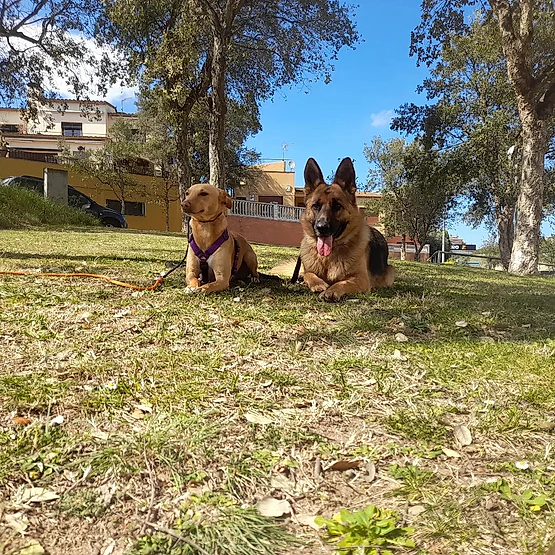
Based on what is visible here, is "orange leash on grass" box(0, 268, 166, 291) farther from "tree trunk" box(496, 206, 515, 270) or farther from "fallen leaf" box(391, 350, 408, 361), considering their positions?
"tree trunk" box(496, 206, 515, 270)

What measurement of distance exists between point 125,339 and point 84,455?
1315 mm

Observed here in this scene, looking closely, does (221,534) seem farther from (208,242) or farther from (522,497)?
(208,242)

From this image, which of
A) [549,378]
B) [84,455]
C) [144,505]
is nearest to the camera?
[144,505]

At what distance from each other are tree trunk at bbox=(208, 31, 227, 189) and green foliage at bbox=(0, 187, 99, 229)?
6490 millimetres

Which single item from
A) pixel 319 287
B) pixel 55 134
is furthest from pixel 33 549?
pixel 55 134

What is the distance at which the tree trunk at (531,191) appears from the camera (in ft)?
41.1

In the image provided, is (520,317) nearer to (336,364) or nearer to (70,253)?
(336,364)

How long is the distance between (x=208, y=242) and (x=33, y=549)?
3.47 metres

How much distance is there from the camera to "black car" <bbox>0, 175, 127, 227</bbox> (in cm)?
1991

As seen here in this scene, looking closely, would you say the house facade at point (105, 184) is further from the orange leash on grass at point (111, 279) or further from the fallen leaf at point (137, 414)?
the fallen leaf at point (137, 414)

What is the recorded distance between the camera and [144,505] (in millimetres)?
1285

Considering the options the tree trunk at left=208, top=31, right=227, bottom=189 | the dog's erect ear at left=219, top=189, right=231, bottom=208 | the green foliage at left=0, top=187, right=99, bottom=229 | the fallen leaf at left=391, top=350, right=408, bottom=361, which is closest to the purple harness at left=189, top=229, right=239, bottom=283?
the dog's erect ear at left=219, top=189, right=231, bottom=208

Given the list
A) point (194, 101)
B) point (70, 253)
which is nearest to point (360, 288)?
point (70, 253)

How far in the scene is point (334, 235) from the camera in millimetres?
4648
